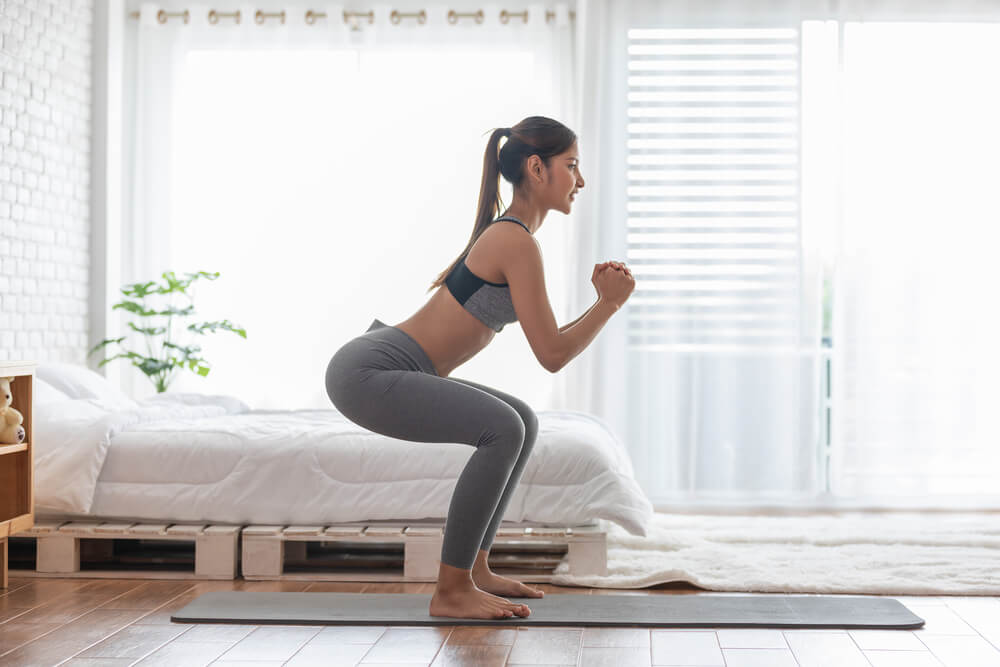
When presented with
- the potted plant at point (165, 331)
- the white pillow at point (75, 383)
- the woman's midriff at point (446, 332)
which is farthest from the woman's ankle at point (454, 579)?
the potted plant at point (165, 331)

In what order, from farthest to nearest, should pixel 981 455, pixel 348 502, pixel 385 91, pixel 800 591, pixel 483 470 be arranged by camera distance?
1. pixel 385 91
2. pixel 981 455
3. pixel 348 502
4. pixel 800 591
5. pixel 483 470

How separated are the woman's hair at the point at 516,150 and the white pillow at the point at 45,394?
1513mm

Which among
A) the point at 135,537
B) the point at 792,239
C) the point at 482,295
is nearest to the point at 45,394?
the point at 135,537

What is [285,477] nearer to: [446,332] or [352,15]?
[446,332]

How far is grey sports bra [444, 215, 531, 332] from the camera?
2.47 m

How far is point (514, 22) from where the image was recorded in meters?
5.08

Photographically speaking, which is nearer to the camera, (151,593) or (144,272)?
(151,593)

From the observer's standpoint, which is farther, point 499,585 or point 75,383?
point 75,383

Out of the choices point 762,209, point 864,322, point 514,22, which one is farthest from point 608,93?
point 864,322

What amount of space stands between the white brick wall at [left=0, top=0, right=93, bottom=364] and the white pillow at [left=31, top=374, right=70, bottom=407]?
28.1 inches

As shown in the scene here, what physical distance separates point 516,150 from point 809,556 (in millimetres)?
1706

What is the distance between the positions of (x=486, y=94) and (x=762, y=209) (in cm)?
149

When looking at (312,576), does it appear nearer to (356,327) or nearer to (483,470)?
(483,470)

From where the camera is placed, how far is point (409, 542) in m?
2.97
